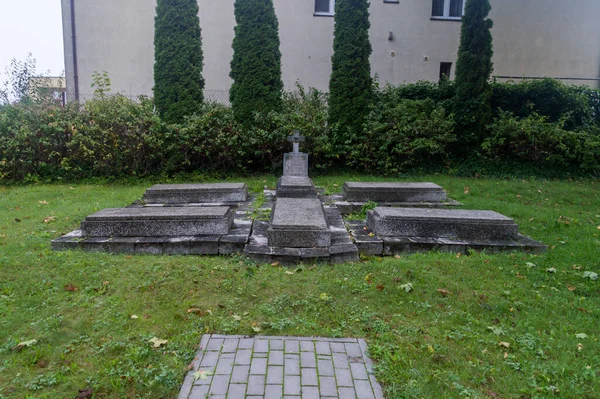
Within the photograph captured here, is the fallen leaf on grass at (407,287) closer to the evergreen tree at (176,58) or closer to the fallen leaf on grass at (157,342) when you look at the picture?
the fallen leaf on grass at (157,342)

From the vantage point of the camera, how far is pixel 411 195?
7.18 metres

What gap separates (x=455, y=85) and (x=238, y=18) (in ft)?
18.8

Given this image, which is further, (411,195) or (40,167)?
(40,167)

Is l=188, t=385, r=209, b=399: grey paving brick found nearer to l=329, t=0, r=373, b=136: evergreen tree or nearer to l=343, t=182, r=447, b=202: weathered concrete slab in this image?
l=343, t=182, r=447, b=202: weathered concrete slab

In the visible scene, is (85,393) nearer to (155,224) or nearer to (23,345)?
(23,345)

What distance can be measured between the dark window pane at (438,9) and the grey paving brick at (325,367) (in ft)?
48.9

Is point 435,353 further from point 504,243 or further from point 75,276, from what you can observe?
point 75,276

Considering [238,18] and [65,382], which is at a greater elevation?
[238,18]

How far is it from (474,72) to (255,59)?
540 cm

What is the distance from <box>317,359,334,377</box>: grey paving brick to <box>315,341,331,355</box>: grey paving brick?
0.30 ft

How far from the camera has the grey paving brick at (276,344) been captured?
281cm

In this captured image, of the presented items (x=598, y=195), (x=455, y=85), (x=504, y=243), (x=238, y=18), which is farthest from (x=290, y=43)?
(x=504, y=243)

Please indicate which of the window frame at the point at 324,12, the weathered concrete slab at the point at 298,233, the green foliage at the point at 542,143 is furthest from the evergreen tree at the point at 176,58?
the green foliage at the point at 542,143

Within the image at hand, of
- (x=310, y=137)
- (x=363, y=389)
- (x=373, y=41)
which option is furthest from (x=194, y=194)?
(x=373, y=41)
